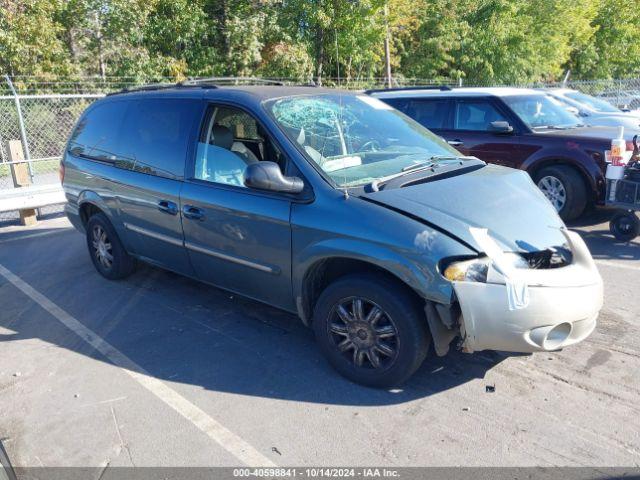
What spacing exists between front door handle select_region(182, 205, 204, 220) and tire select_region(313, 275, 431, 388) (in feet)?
4.08

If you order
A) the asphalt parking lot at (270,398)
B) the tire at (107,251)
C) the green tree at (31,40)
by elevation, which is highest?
the green tree at (31,40)

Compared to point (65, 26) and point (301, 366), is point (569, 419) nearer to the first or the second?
point (301, 366)

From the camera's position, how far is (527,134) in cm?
786

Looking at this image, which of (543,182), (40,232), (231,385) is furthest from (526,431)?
(40,232)

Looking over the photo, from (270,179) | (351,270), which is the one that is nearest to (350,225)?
(351,270)

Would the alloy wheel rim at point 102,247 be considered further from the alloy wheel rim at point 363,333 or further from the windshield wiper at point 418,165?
the windshield wiper at point 418,165

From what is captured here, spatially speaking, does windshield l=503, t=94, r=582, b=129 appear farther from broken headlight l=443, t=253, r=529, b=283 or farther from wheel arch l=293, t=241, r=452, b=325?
broken headlight l=443, t=253, r=529, b=283

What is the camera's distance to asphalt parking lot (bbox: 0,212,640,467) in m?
3.03

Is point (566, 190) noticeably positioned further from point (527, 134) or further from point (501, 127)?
point (501, 127)

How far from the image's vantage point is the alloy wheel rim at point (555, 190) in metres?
7.51

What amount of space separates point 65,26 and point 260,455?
1847 cm

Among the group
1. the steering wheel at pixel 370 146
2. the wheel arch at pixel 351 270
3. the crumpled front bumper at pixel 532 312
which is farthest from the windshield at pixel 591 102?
the wheel arch at pixel 351 270

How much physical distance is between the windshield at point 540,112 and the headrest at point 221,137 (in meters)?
5.10

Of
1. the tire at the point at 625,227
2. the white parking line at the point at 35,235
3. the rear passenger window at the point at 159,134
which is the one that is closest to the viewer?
the rear passenger window at the point at 159,134
